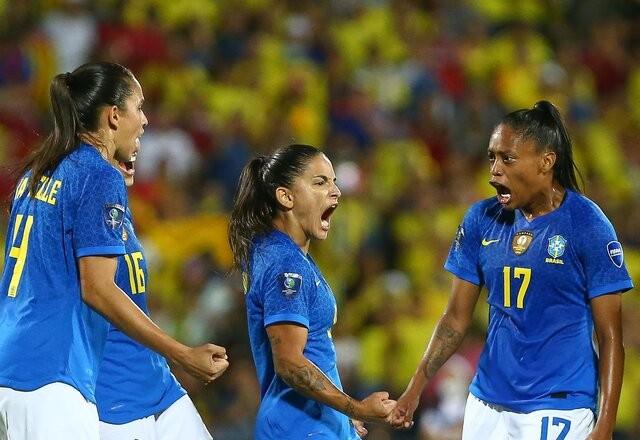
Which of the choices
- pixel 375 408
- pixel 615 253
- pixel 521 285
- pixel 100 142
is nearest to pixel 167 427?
pixel 375 408

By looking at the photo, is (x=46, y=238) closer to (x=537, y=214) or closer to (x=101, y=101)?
(x=101, y=101)

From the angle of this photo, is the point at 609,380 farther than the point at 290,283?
Yes

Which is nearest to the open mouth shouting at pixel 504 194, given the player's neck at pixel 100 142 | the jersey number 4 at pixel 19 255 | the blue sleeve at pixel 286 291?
the blue sleeve at pixel 286 291

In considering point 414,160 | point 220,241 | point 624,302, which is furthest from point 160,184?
point 624,302

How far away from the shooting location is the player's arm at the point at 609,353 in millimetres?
4605

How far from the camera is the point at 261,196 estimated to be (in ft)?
15.5

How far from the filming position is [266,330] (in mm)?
4438

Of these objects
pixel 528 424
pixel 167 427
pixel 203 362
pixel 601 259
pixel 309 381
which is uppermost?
pixel 601 259

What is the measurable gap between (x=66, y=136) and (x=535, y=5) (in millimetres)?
8932

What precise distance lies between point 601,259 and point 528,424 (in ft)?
2.29

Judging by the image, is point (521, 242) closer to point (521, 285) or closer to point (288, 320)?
point (521, 285)

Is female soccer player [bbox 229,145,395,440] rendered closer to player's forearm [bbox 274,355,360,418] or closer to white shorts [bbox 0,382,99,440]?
player's forearm [bbox 274,355,360,418]

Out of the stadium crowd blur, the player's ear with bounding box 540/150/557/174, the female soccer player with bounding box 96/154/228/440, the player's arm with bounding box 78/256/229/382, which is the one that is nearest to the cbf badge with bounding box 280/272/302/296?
the player's arm with bounding box 78/256/229/382

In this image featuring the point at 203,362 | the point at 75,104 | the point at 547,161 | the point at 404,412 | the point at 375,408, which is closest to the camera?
the point at 203,362
